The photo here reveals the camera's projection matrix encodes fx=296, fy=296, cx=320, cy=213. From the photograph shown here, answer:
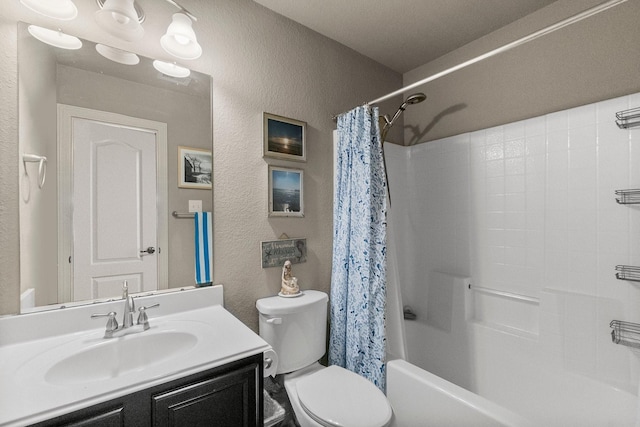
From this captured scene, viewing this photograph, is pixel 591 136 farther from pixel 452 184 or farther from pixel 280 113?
pixel 280 113

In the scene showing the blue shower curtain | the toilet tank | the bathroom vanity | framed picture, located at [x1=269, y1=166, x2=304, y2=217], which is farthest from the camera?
framed picture, located at [x1=269, y1=166, x2=304, y2=217]

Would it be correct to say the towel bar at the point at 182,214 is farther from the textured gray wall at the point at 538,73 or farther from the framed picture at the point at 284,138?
the textured gray wall at the point at 538,73

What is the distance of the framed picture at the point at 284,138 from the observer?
1.73 m

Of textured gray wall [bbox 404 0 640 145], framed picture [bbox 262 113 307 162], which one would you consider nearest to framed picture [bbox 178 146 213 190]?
framed picture [bbox 262 113 307 162]

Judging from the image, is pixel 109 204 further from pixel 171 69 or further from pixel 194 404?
pixel 194 404

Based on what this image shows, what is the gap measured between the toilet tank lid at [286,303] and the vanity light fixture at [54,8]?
1494 millimetres

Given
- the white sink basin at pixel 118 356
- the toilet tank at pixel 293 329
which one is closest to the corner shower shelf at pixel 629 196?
the toilet tank at pixel 293 329

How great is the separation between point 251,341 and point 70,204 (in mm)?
913

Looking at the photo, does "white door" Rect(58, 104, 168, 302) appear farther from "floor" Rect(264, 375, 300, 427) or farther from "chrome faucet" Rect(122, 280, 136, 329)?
"floor" Rect(264, 375, 300, 427)

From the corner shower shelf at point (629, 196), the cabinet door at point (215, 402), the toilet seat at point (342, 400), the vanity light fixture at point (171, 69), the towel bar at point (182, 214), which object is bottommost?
the toilet seat at point (342, 400)

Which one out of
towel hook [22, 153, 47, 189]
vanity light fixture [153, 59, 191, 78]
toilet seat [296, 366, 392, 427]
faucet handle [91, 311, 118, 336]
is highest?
vanity light fixture [153, 59, 191, 78]

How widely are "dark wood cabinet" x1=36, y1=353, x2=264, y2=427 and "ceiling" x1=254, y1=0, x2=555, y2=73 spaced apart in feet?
6.29

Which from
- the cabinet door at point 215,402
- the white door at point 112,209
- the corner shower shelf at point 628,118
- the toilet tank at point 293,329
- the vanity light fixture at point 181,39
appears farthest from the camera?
the toilet tank at point 293,329

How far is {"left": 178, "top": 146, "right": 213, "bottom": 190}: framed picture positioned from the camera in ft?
4.73
